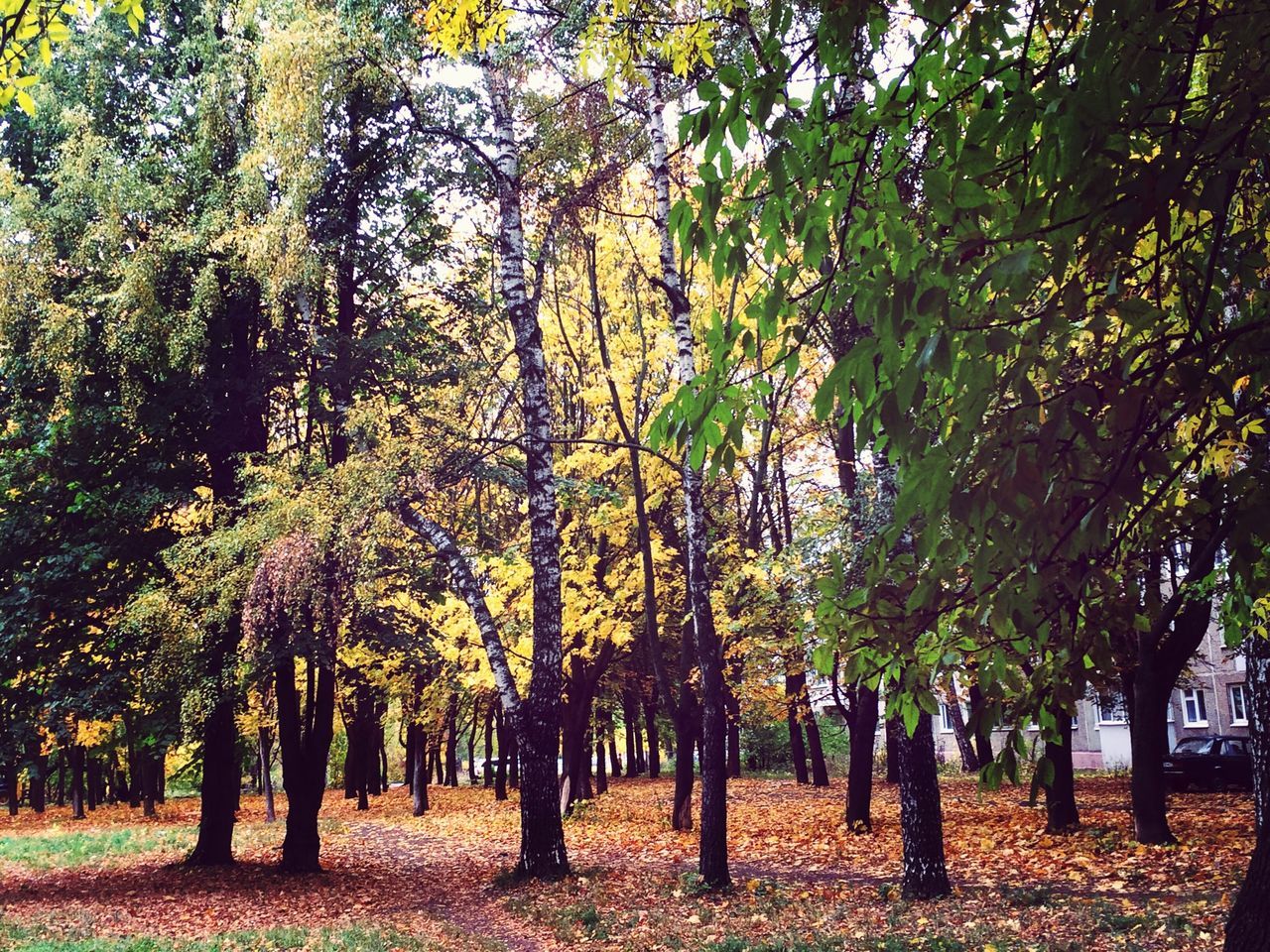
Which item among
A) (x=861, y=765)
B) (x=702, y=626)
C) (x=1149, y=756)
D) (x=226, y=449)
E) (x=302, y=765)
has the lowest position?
(x=861, y=765)

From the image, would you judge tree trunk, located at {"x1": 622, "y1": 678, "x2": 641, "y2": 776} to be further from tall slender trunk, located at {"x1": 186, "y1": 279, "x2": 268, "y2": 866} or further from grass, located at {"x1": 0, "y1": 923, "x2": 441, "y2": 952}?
grass, located at {"x1": 0, "y1": 923, "x2": 441, "y2": 952}

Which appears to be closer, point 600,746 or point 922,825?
point 922,825

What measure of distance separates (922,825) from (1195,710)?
31.9 m

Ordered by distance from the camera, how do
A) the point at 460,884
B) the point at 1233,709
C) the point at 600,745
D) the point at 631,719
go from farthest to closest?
the point at 631,719, the point at 600,745, the point at 1233,709, the point at 460,884

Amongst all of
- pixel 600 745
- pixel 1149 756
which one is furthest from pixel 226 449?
pixel 600 745

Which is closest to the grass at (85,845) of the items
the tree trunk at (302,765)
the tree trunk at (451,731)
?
the tree trunk at (302,765)

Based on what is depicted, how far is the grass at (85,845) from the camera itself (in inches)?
814

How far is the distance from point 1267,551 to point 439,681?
22994mm

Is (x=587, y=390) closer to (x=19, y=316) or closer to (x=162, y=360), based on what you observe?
(x=162, y=360)

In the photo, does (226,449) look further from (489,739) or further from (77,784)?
(489,739)

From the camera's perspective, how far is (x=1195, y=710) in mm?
35344

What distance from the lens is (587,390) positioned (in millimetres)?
19734

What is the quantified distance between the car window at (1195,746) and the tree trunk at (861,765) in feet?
46.2

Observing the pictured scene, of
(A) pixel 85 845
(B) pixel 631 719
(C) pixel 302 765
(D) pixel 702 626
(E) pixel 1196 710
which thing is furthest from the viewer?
(B) pixel 631 719
